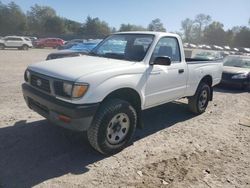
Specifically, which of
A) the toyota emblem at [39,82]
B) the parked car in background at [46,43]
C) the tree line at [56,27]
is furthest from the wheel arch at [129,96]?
the tree line at [56,27]

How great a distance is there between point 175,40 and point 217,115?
2.51 meters

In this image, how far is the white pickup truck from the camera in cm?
369

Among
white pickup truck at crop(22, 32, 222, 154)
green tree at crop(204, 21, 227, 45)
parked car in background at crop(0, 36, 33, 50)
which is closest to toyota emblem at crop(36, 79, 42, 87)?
white pickup truck at crop(22, 32, 222, 154)

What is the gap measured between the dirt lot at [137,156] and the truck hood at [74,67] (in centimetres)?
129

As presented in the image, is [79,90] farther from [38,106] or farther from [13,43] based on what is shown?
[13,43]

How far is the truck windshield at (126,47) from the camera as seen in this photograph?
4.85m

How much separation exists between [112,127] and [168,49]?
214cm

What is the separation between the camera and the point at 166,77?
504 cm

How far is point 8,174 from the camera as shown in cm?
354

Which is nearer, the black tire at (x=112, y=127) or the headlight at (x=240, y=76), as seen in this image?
the black tire at (x=112, y=127)

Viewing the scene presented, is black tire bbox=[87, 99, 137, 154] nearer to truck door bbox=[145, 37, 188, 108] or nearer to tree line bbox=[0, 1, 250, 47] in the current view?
truck door bbox=[145, 37, 188, 108]

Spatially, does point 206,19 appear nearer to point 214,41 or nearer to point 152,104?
point 214,41

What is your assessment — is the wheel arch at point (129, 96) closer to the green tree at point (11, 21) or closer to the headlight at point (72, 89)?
the headlight at point (72, 89)

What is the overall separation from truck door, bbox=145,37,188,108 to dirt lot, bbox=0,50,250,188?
785mm
